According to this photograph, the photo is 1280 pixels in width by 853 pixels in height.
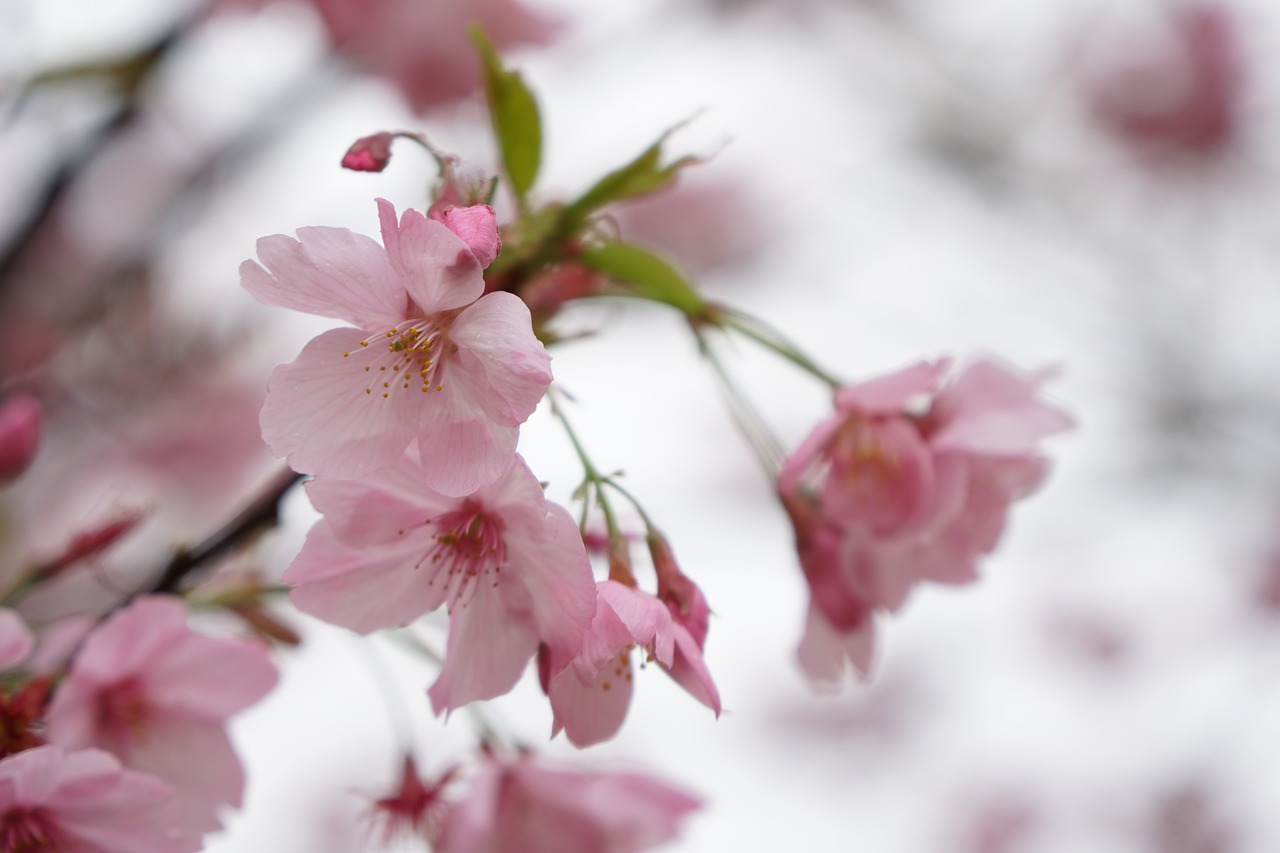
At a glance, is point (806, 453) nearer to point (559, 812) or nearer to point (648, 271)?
point (648, 271)

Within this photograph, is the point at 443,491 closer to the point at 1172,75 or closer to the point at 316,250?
the point at 316,250

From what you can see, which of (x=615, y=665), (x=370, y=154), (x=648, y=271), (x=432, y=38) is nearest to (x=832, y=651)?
(x=615, y=665)

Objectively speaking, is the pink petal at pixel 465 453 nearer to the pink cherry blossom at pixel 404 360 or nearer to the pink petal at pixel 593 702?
the pink cherry blossom at pixel 404 360

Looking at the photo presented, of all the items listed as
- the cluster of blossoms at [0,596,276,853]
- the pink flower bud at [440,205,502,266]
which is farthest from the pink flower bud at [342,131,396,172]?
the cluster of blossoms at [0,596,276,853]

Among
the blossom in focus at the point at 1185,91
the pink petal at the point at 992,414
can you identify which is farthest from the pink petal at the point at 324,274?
the blossom in focus at the point at 1185,91

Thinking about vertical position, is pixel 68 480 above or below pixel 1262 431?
above

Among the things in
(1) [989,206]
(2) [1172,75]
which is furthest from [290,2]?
(2) [1172,75]

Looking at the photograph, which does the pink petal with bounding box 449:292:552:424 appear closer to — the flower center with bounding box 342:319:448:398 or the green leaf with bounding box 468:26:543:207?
the flower center with bounding box 342:319:448:398
